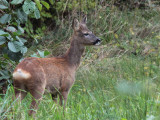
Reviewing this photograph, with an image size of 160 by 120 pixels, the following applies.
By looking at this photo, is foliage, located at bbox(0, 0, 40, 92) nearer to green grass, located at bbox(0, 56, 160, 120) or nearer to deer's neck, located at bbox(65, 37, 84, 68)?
green grass, located at bbox(0, 56, 160, 120)

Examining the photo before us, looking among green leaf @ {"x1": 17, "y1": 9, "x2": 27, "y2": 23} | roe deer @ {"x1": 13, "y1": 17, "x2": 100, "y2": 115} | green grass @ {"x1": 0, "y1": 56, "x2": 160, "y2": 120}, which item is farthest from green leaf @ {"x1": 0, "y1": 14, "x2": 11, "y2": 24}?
green grass @ {"x1": 0, "y1": 56, "x2": 160, "y2": 120}

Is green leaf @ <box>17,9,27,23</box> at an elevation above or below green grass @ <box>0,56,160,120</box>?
above

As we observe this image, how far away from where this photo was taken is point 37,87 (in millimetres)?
4812

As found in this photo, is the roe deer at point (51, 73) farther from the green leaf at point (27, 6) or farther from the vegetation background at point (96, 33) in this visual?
the green leaf at point (27, 6)

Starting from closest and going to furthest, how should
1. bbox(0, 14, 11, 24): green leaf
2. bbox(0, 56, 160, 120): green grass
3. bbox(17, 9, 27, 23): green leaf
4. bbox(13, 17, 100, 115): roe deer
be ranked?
1. bbox(0, 56, 160, 120): green grass
2. bbox(13, 17, 100, 115): roe deer
3. bbox(0, 14, 11, 24): green leaf
4. bbox(17, 9, 27, 23): green leaf

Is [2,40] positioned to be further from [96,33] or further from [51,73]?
[96,33]

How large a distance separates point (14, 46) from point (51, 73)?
28.3 inches

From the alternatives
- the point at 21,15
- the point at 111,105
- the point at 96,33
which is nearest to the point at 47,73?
the point at 21,15

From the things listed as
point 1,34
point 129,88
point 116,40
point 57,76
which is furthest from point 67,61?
point 116,40

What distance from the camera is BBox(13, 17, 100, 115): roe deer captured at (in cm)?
477

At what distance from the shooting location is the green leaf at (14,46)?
16.7ft

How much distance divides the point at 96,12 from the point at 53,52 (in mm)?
1739

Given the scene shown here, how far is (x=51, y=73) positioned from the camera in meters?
5.37

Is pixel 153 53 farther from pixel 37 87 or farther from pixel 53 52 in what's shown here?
pixel 37 87
